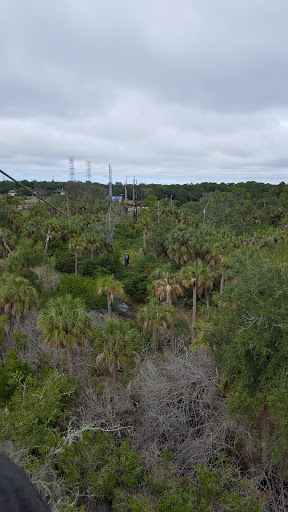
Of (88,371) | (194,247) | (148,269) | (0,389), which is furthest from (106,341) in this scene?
(148,269)

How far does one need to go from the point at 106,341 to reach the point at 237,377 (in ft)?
17.1

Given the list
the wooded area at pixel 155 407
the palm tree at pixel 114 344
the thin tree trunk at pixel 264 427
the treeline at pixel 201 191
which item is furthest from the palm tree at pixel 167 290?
the treeline at pixel 201 191

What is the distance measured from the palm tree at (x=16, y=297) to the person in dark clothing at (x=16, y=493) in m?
15.3

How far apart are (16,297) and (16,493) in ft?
51.1

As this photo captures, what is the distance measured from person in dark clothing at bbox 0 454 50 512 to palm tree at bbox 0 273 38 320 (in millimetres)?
15342

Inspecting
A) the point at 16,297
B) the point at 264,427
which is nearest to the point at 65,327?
the point at 16,297

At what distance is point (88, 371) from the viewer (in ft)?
45.9

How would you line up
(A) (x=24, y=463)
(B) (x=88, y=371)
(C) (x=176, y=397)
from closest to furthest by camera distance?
(A) (x=24, y=463)
(C) (x=176, y=397)
(B) (x=88, y=371)

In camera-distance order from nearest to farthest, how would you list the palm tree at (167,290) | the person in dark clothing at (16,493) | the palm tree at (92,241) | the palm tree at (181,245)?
the person in dark clothing at (16,493)
the palm tree at (167,290)
the palm tree at (181,245)
the palm tree at (92,241)

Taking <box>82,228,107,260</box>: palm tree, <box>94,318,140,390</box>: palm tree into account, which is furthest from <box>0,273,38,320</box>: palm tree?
<box>82,228,107,260</box>: palm tree

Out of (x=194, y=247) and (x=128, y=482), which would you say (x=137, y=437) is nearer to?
(x=128, y=482)

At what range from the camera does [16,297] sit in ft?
51.8

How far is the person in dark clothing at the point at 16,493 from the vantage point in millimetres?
1407

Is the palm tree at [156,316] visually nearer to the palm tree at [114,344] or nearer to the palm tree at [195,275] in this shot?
the palm tree at [114,344]
